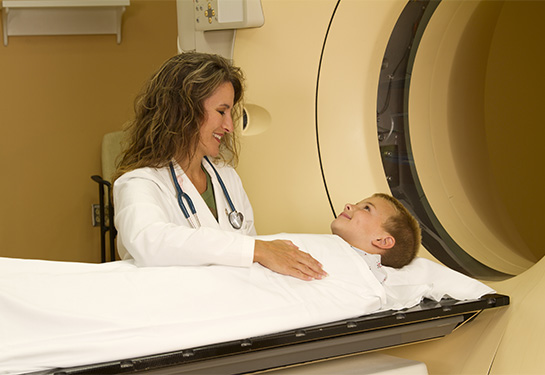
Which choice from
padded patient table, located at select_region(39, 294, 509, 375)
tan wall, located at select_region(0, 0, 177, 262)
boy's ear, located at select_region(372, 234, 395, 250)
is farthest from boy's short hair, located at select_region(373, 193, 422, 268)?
tan wall, located at select_region(0, 0, 177, 262)

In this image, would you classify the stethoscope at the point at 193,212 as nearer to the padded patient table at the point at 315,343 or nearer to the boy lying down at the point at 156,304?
the boy lying down at the point at 156,304

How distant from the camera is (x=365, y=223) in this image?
4.87 feet

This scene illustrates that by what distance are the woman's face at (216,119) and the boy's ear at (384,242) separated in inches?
18.7

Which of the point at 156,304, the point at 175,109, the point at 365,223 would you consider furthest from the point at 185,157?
the point at 156,304

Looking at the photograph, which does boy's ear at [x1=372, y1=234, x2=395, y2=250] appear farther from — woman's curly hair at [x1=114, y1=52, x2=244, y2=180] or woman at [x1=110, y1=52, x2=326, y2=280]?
woman's curly hair at [x1=114, y1=52, x2=244, y2=180]

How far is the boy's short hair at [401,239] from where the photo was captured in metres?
1.47

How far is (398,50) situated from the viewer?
175 cm

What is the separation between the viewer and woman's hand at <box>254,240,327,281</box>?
4.03 feet

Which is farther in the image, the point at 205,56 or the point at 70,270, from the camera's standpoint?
the point at 205,56

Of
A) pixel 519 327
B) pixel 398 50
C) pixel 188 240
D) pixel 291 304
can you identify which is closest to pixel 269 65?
pixel 398 50

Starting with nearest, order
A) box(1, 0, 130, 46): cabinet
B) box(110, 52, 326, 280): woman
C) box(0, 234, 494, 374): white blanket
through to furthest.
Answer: box(0, 234, 494, 374): white blanket, box(110, 52, 326, 280): woman, box(1, 0, 130, 46): cabinet

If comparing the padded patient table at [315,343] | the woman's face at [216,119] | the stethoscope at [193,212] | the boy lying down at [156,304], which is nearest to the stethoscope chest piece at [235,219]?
the stethoscope at [193,212]

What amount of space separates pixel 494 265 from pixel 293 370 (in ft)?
2.44

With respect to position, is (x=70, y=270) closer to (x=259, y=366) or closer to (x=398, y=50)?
(x=259, y=366)
